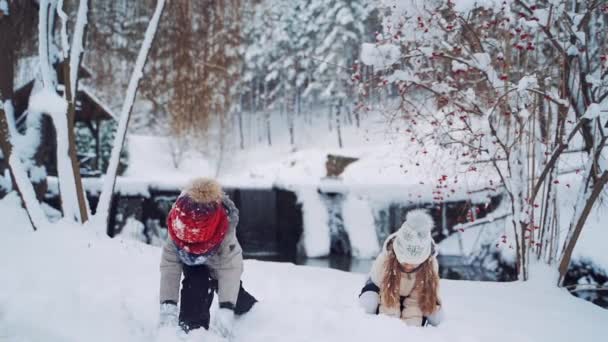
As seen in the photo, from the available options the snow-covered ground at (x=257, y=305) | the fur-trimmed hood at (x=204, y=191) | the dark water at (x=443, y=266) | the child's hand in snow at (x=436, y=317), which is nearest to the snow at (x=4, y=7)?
the snow-covered ground at (x=257, y=305)

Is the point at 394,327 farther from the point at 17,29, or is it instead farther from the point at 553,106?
the point at 17,29

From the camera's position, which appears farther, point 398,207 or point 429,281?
point 398,207

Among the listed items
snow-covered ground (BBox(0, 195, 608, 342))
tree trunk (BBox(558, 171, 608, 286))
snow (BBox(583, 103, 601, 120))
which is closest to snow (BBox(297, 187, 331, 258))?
snow-covered ground (BBox(0, 195, 608, 342))

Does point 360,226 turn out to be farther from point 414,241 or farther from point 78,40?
point 414,241

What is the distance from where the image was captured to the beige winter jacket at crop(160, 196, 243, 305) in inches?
117

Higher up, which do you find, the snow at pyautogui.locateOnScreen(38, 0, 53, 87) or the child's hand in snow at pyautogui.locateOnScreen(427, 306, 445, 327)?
the snow at pyautogui.locateOnScreen(38, 0, 53, 87)

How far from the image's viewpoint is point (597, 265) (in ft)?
23.1

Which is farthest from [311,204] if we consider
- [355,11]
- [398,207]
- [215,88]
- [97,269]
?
[355,11]

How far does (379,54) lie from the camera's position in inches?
187

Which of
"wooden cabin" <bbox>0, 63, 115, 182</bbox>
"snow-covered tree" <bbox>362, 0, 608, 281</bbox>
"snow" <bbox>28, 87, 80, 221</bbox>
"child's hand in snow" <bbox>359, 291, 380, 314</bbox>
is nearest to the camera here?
"child's hand in snow" <bbox>359, 291, 380, 314</bbox>

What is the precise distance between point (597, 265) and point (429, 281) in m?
5.27

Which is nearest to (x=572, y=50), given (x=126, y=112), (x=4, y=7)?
(x=126, y=112)

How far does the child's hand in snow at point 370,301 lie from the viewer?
3184mm

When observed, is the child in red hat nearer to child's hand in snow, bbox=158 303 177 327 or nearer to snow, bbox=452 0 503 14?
child's hand in snow, bbox=158 303 177 327
